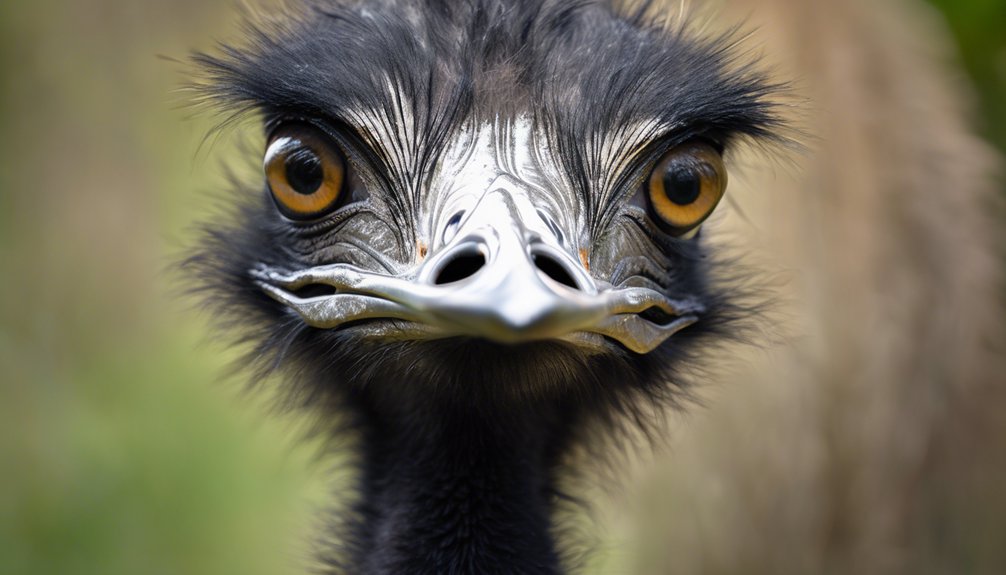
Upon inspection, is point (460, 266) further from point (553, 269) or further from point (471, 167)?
point (471, 167)

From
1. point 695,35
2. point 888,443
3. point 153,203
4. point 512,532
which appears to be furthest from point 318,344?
point 153,203

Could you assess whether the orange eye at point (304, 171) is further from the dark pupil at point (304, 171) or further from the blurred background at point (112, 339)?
the blurred background at point (112, 339)

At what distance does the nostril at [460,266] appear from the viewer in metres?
1.29

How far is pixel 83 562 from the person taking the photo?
421cm

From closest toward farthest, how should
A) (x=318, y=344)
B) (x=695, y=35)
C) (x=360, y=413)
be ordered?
(x=318, y=344), (x=360, y=413), (x=695, y=35)

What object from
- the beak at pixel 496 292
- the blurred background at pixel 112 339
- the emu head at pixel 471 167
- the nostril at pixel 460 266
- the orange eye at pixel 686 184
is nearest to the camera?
the beak at pixel 496 292

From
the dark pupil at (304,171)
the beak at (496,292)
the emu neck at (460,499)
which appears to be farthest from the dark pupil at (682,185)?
the dark pupil at (304,171)

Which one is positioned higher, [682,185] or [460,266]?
[682,185]

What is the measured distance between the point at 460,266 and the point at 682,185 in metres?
0.50

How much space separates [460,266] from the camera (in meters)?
1.31

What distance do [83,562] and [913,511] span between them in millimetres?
2867

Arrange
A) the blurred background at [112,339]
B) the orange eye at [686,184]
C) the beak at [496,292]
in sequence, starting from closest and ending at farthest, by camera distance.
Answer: the beak at [496,292] < the orange eye at [686,184] < the blurred background at [112,339]

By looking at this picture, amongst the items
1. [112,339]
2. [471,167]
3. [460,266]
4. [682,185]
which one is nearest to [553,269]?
[460,266]

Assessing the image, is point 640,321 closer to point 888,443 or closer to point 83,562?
point 888,443
